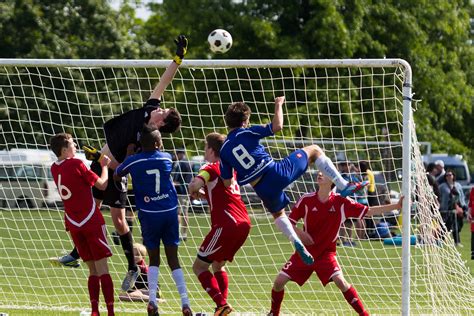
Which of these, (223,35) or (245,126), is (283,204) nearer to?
(245,126)

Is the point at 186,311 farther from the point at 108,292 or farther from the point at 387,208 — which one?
the point at 387,208

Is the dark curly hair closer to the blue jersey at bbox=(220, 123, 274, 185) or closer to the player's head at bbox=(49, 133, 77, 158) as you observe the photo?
the blue jersey at bbox=(220, 123, 274, 185)

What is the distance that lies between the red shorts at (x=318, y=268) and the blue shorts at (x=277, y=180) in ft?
1.87

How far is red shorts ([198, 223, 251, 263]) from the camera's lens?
911cm

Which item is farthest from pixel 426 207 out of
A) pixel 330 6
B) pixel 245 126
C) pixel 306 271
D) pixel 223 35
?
pixel 330 6

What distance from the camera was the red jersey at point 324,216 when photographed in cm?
916

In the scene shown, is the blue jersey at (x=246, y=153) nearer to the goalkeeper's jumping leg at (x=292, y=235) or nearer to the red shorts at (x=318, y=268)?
the goalkeeper's jumping leg at (x=292, y=235)

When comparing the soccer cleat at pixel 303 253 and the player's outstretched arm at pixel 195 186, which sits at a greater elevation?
the player's outstretched arm at pixel 195 186

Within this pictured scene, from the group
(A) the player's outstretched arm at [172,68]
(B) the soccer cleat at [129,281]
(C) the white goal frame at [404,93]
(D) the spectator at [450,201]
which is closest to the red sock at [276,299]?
(C) the white goal frame at [404,93]

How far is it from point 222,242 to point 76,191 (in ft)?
4.72

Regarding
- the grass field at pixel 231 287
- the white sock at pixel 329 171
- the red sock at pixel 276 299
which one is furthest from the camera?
the grass field at pixel 231 287

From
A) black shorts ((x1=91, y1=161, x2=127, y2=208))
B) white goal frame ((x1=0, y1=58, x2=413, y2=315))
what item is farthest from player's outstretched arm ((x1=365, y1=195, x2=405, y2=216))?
black shorts ((x1=91, y1=161, x2=127, y2=208))

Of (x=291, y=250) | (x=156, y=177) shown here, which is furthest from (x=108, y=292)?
(x=291, y=250)

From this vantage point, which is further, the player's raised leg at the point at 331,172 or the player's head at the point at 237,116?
the player's head at the point at 237,116
